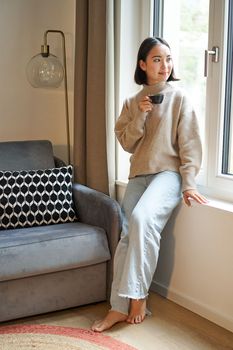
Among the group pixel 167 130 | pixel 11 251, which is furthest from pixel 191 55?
pixel 11 251

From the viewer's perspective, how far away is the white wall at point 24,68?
3350 mm

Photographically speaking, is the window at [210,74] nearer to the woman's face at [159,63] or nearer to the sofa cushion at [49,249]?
the woman's face at [159,63]

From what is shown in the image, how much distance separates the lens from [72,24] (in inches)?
136

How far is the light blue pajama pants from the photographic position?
2342 mm

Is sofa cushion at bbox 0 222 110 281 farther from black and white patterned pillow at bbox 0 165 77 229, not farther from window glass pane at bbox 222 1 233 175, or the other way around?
window glass pane at bbox 222 1 233 175

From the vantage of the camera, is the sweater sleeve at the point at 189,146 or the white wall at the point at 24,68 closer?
the sweater sleeve at the point at 189,146

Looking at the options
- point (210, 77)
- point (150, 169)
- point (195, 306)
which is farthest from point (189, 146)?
point (195, 306)

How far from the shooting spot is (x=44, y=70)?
3.20 meters

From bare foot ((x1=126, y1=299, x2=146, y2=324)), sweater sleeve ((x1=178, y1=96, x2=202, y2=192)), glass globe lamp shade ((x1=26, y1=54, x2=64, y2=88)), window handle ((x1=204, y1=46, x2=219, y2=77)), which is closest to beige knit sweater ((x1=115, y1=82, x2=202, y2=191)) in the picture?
sweater sleeve ((x1=178, y1=96, x2=202, y2=192))

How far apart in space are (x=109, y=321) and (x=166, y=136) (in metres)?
0.94

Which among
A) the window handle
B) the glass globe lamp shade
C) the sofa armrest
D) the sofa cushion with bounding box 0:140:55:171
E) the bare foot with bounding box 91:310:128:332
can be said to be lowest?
the bare foot with bounding box 91:310:128:332

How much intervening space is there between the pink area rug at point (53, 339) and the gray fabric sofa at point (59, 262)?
0.12 m

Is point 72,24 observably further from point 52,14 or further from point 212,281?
point 212,281

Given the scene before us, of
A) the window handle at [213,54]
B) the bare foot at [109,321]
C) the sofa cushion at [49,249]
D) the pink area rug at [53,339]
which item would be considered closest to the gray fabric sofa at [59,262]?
the sofa cushion at [49,249]
